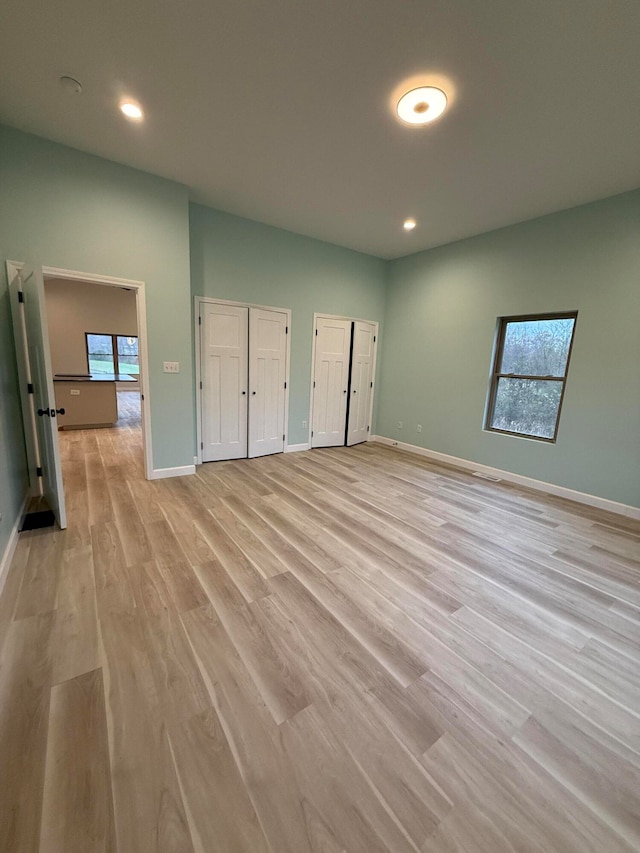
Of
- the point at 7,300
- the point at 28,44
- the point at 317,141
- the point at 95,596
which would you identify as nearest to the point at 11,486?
the point at 95,596

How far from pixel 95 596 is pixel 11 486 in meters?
1.23

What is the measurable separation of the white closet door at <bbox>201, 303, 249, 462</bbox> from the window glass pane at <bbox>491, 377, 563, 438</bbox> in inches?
140

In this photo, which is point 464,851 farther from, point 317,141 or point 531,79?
point 317,141

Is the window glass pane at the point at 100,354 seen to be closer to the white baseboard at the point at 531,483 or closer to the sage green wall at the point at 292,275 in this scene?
the sage green wall at the point at 292,275

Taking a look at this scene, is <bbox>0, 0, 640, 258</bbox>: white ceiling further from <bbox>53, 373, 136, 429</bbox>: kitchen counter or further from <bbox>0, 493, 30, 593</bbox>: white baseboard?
<bbox>53, 373, 136, 429</bbox>: kitchen counter

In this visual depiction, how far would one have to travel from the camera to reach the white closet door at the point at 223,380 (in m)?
4.27

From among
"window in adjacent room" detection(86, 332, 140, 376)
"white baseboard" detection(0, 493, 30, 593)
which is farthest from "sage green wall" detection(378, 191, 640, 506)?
"window in adjacent room" detection(86, 332, 140, 376)

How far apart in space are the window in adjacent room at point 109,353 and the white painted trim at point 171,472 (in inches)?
276

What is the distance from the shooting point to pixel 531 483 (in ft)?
13.6

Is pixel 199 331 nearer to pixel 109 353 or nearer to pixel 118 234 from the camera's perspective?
pixel 118 234

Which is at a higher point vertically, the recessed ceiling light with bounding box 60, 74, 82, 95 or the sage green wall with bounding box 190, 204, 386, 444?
the recessed ceiling light with bounding box 60, 74, 82, 95

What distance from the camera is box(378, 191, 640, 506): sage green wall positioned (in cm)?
338

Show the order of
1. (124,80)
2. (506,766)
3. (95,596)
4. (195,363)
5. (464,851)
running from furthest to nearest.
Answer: (195,363) → (124,80) → (95,596) → (506,766) → (464,851)

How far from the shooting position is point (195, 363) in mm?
4203
